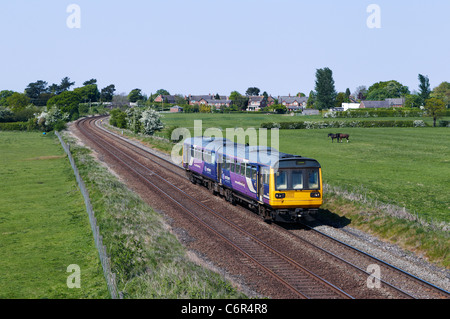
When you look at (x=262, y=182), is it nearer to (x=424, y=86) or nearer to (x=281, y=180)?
(x=281, y=180)

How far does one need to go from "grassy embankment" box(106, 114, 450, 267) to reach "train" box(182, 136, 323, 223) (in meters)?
3.07

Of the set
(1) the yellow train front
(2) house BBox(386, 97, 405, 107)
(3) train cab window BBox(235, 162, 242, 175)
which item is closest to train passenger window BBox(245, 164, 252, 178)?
(3) train cab window BBox(235, 162, 242, 175)

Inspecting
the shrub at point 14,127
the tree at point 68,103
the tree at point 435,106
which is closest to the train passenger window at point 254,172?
the tree at point 435,106

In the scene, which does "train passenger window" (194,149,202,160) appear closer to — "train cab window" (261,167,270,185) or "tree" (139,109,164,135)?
"train cab window" (261,167,270,185)

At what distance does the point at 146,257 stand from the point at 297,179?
26.6 feet

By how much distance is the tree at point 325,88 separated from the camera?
556 ft

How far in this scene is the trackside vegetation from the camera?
13555 mm

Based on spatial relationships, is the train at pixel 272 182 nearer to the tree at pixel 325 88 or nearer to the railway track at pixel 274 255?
the railway track at pixel 274 255

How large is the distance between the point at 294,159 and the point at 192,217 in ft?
21.1

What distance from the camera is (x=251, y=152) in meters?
24.3

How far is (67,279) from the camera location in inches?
645

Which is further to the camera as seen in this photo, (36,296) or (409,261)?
(409,261)
